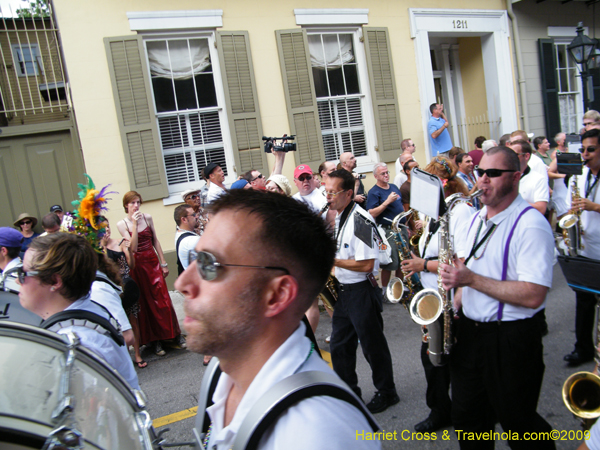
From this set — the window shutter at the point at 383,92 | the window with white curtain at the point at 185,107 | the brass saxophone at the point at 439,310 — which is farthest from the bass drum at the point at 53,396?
the window shutter at the point at 383,92

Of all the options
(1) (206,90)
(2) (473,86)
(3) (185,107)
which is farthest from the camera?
(2) (473,86)

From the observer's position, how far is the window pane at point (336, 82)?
9.20 meters

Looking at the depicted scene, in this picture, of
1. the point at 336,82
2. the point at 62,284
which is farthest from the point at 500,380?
the point at 336,82

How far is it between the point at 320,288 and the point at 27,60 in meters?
7.80

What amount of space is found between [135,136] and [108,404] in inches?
249

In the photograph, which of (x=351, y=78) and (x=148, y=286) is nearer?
(x=148, y=286)

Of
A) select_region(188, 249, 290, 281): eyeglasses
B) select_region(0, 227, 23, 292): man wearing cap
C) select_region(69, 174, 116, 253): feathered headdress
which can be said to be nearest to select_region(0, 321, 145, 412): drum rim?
select_region(188, 249, 290, 281): eyeglasses

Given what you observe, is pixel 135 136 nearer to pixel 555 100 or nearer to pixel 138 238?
pixel 138 238

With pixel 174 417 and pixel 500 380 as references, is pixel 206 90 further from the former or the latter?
pixel 500 380

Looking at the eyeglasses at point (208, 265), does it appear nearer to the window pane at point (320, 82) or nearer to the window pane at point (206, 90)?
the window pane at point (206, 90)

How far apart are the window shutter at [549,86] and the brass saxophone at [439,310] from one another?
33.6 feet

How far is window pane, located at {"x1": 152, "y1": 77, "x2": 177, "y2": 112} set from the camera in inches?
310

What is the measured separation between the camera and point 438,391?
3.29 meters

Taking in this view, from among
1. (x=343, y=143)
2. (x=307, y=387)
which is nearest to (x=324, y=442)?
(x=307, y=387)
